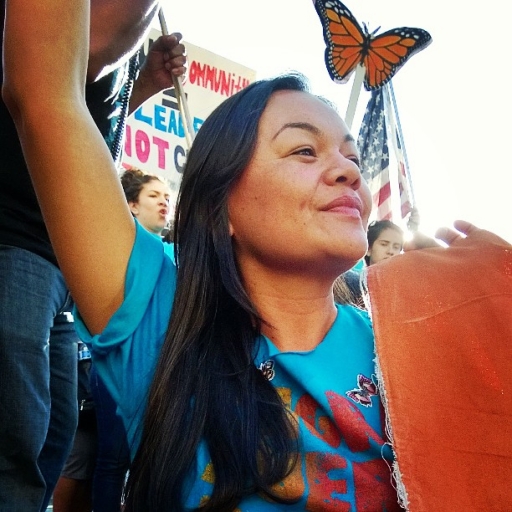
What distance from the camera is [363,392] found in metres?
1.12

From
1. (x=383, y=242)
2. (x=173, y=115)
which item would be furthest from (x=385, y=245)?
(x=173, y=115)

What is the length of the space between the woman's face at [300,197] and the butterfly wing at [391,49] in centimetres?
324

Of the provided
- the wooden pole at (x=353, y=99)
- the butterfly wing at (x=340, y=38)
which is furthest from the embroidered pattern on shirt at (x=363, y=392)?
the butterfly wing at (x=340, y=38)

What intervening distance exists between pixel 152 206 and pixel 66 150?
2305 millimetres

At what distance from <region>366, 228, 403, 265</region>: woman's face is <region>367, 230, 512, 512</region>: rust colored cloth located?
289 centimetres

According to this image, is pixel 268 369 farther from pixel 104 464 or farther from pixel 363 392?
pixel 104 464

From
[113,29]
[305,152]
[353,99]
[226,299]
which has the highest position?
[353,99]

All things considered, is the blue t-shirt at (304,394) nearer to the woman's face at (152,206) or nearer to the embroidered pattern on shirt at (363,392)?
the embroidered pattern on shirt at (363,392)

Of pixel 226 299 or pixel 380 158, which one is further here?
pixel 380 158

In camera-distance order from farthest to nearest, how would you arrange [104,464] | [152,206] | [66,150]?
[152,206] → [104,464] → [66,150]

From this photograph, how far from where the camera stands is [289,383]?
111 centimetres

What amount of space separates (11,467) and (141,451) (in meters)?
0.45

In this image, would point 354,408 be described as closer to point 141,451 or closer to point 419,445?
point 419,445

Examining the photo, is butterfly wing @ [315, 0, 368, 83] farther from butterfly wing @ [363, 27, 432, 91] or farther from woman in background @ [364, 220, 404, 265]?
woman in background @ [364, 220, 404, 265]
